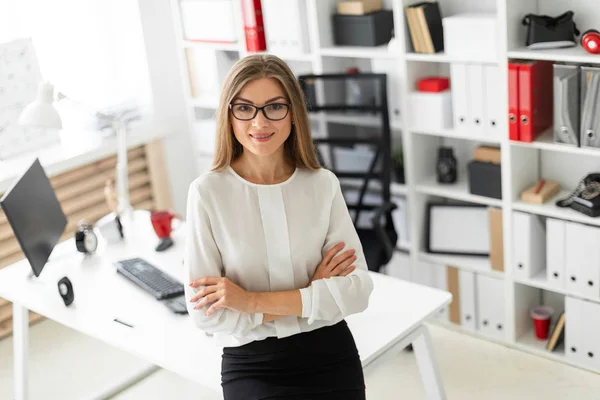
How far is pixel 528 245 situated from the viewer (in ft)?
11.6

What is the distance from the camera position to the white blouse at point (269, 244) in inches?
85.4

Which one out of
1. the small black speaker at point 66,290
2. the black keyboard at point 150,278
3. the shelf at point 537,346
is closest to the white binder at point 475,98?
the shelf at point 537,346

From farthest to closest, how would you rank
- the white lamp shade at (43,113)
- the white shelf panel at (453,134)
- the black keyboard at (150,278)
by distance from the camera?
1. the white shelf panel at (453,134)
2. the white lamp shade at (43,113)
3. the black keyboard at (150,278)

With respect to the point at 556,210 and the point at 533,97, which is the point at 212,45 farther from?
the point at 556,210

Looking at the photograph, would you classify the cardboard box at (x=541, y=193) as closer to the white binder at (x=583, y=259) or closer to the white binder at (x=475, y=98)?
the white binder at (x=583, y=259)

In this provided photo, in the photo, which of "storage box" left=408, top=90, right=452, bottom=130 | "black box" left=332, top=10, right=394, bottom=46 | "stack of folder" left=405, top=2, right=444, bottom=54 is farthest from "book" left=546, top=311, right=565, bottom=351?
"black box" left=332, top=10, right=394, bottom=46

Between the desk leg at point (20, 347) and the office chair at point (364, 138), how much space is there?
148 cm

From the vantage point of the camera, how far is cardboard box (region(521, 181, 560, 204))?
3496 millimetres

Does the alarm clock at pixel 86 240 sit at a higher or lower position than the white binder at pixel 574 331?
higher

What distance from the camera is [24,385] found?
11.0 ft

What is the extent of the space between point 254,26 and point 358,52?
626mm

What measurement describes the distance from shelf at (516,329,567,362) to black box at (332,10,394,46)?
158 cm

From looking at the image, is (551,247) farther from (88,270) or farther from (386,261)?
(88,270)

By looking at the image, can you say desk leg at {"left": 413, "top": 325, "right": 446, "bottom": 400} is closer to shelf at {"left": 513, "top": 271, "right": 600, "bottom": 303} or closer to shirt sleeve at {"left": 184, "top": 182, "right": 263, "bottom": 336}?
shirt sleeve at {"left": 184, "top": 182, "right": 263, "bottom": 336}
